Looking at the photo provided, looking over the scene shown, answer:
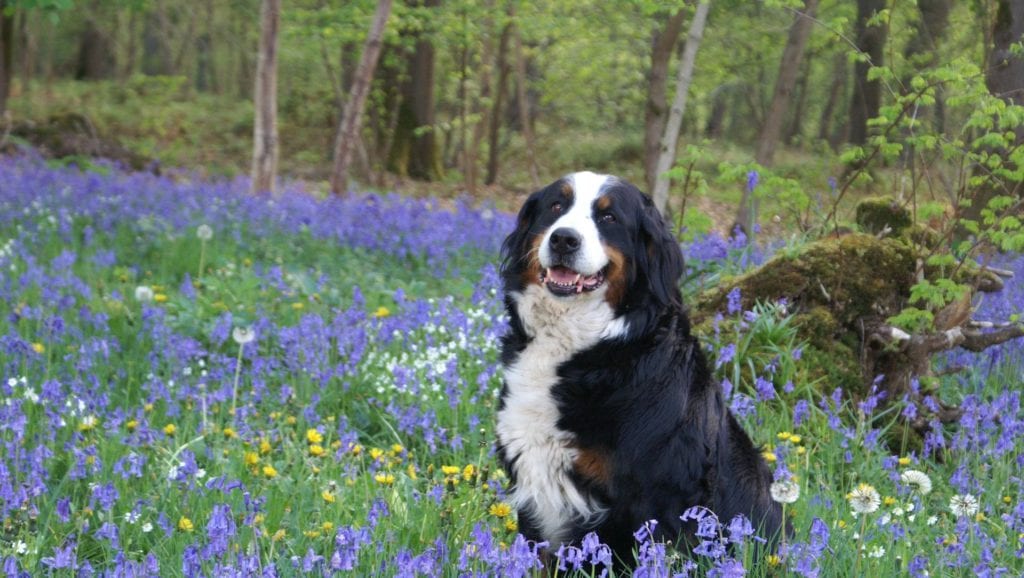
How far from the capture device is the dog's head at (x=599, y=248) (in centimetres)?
328

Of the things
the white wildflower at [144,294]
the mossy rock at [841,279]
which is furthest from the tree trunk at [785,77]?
the white wildflower at [144,294]

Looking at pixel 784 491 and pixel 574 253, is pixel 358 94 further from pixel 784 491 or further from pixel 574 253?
pixel 784 491

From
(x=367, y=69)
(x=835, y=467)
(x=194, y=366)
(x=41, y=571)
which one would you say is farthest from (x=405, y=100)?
(x=41, y=571)

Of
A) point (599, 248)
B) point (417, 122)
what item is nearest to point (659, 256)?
point (599, 248)

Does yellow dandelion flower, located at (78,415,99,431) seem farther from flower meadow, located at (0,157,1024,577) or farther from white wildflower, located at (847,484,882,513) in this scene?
white wildflower, located at (847,484,882,513)

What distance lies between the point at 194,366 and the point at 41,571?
92.6 inches

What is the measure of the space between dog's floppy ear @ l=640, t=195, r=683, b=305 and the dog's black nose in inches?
13.4

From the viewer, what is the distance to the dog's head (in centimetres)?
328

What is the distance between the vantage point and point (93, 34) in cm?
3162

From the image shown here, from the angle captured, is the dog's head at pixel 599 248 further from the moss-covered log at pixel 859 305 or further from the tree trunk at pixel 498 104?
the tree trunk at pixel 498 104

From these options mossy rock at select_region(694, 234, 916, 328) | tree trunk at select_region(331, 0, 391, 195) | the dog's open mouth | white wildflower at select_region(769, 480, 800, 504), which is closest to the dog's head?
the dog's open mouth

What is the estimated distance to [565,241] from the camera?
3.24m

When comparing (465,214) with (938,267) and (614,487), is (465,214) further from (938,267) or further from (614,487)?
(614,487)

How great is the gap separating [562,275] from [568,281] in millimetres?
39
